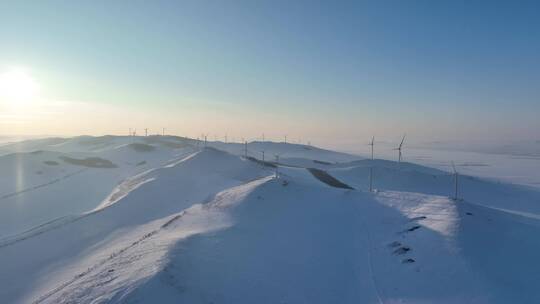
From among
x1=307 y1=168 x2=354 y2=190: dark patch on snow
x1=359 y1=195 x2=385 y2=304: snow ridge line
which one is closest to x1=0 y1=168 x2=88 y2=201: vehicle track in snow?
x1=307 y1=168 x2=354 y2=190: dark patch on snow

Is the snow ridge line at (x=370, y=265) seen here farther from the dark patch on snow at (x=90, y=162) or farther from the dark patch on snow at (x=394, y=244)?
the dark patch on snow at (x=90, y=162)

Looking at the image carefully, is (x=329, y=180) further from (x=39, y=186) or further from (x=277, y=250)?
(x=39, y=186)

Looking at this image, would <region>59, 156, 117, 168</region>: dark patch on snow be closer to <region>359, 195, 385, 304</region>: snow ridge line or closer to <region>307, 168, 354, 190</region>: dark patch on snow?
<region>307, 168, 354, 190</region>: dark patch on snow

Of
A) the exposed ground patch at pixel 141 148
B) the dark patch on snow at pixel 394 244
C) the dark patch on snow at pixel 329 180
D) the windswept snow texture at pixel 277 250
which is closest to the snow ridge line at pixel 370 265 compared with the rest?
the windswept snow texture at pixel 277 250

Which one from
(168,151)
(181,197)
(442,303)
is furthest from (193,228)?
(168,151)

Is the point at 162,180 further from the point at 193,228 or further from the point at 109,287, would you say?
the point at 109,287

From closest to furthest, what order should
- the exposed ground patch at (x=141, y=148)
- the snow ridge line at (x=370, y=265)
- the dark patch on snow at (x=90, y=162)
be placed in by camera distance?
1. the snow ridge line at (x=370, y=265)
2. the dark patch on snow at (x=90, y=162)
3. the exposed ground patch at (x=141, y=148)

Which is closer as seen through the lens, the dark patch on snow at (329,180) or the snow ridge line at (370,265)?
the snow ridge line at (370,265)

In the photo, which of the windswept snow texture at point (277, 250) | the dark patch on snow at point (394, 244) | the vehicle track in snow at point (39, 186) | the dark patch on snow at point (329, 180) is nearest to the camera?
the windswept snow texture at point (277, 250)
